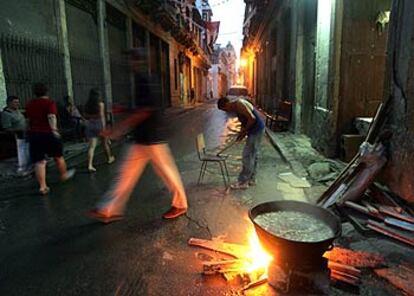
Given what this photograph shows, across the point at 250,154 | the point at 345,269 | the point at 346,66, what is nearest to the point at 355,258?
the point at 345,269

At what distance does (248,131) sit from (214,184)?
131 cm

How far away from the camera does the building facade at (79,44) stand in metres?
8.40

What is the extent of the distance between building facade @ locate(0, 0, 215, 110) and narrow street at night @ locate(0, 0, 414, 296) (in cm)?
6

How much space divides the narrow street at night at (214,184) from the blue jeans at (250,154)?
0.09 feet

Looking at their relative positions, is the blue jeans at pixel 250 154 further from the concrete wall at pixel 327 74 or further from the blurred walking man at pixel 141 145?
the concrete wall at pixel 327 74

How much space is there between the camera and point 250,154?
19.9ft

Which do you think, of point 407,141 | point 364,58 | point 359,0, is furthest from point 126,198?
point 359,0

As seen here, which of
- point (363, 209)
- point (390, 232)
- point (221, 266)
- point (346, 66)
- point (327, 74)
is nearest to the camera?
point (221, 266)

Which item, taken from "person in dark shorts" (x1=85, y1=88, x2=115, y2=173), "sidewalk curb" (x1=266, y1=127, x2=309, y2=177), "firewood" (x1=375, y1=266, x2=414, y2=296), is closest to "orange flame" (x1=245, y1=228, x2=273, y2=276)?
"firewood" (x1=375, y1=266, x2=414, y2=296)

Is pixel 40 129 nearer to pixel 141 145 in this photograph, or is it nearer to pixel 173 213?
pixel 141 145

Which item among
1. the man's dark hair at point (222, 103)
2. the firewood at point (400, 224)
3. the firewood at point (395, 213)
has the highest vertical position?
the man's dark hair at point (222, 103)

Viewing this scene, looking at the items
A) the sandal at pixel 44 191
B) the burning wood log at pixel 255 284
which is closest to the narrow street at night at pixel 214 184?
the burning wood log at pixel 255 284

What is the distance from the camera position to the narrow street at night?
310 cm

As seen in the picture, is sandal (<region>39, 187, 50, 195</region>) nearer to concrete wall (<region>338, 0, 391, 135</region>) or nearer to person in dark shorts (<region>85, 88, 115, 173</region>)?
person in dark shorts (<region>85, 88, 115, 173</region>)
